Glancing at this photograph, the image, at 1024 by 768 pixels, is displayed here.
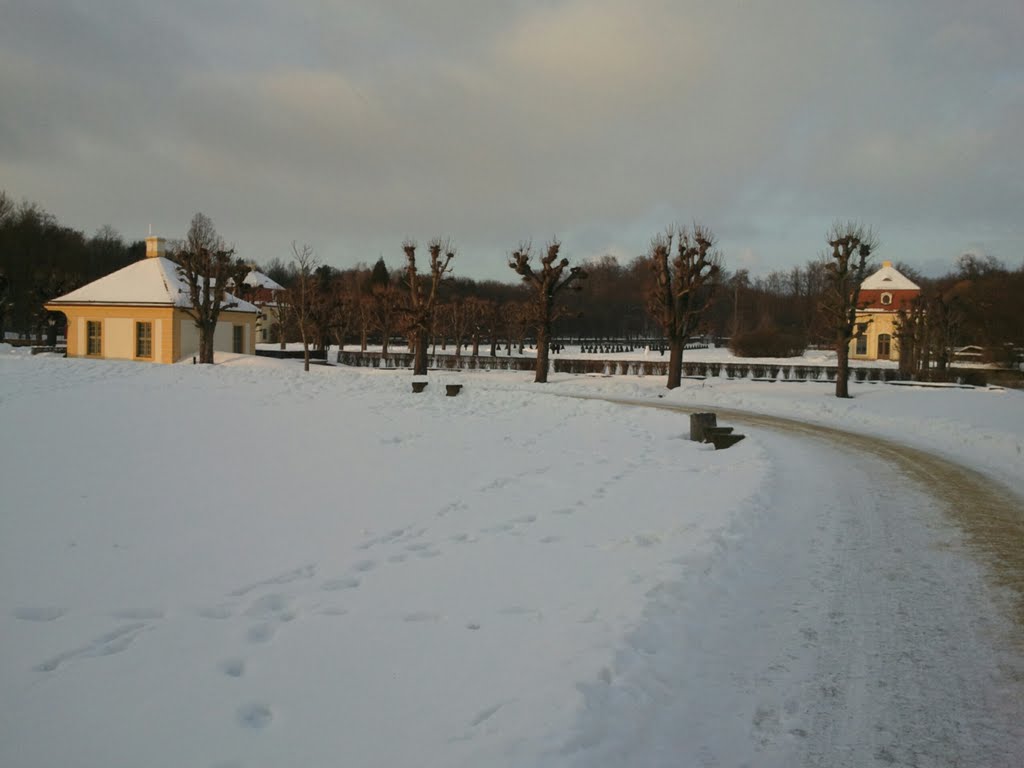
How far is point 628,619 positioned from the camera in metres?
5.03

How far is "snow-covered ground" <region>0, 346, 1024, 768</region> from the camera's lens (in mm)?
3623

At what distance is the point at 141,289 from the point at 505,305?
38.8 m

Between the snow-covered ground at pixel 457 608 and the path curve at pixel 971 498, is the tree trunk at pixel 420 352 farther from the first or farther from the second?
the snow-covered ground at pixel 457 608

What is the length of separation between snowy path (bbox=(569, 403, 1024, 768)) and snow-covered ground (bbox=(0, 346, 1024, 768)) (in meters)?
0.02

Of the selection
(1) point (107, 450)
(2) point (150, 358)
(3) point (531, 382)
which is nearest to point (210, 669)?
(1) point (107, 450)

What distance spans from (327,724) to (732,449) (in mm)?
11435

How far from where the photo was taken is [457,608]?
533 cm

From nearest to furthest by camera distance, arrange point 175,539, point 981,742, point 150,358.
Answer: point 981,742, point 175,539, point 150,358

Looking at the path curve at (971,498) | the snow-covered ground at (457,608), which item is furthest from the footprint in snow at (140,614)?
the path curve at (971,498)

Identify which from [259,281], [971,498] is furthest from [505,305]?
[971,498]

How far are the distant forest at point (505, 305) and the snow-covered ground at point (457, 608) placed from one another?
74.4ft

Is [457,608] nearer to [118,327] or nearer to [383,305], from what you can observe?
[118,327]

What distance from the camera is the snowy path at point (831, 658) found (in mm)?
3629

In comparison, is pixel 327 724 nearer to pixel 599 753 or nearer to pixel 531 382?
pixel 599 753
